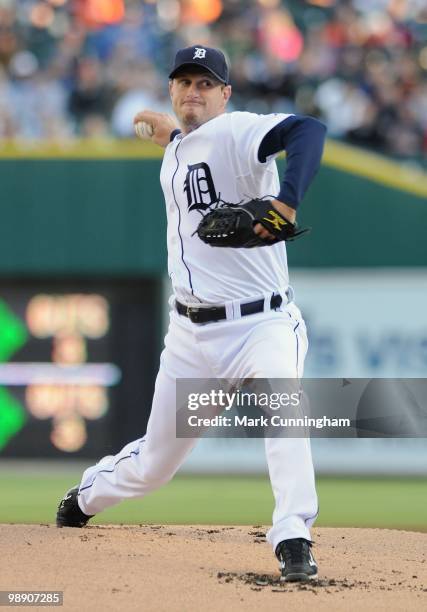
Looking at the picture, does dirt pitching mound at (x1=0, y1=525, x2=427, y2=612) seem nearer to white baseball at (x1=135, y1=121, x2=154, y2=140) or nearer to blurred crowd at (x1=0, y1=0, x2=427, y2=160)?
white baseball at (x1=135, y1=121, x2=154, y2=140)

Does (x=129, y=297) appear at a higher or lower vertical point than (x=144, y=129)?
higher

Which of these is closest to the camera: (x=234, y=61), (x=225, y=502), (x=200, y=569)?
(x=200, y=569)

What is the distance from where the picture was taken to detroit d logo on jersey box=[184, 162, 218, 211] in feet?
15.4

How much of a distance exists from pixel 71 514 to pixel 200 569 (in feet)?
3.36

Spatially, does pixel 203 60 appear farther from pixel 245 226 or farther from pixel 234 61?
pixel 234 61

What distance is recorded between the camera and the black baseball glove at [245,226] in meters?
4.25

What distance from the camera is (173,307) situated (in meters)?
4.96

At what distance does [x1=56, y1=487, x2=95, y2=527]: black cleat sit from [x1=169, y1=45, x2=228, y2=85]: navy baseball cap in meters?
1.87

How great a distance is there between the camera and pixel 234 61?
11289 millimetres

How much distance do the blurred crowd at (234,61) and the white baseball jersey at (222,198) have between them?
524 cm

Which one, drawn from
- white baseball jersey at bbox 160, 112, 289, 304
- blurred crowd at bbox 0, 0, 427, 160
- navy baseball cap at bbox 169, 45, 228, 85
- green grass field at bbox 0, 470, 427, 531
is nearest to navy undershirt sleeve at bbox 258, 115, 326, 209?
white baseball jersey at bbox 160, 112, 289, 304

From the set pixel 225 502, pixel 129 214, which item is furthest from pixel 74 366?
pixel 225 502

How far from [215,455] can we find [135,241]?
1772 mm

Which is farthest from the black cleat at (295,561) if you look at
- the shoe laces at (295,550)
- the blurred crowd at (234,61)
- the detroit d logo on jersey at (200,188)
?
the blurred crowd at (234,61)
